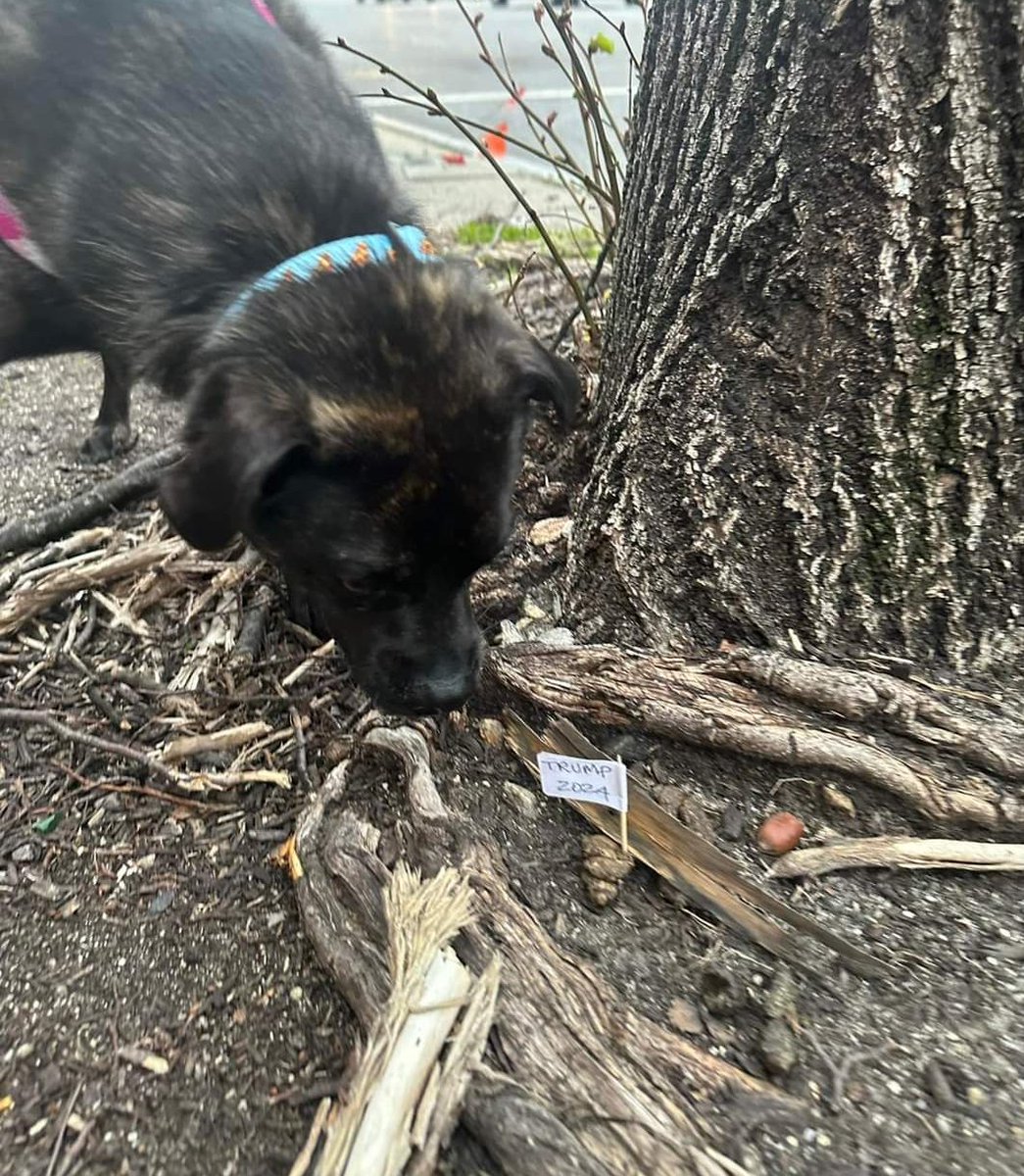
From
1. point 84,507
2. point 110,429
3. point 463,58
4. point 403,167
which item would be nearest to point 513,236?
point 403,167

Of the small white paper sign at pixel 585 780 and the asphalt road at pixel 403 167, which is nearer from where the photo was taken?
the small white paper sign at pixel 585 780

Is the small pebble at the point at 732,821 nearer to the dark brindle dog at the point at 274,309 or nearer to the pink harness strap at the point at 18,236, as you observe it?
the dark brindle dog at the point at 274,309

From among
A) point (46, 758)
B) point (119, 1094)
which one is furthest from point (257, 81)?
point (119, 1094)

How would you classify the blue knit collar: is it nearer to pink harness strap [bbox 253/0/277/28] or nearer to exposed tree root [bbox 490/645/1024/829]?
exposed tree root [bbox 490/645/1024/829]

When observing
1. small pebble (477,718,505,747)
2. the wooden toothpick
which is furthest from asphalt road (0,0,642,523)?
the wooden toothpick

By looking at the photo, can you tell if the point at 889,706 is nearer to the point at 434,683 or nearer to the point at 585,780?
the point at 585,780

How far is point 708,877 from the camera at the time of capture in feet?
6.47

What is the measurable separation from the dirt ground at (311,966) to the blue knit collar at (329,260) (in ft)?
3.30

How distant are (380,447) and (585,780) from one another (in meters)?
0.82

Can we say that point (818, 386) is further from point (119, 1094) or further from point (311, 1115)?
point (119, 1094)

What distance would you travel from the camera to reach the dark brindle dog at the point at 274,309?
2.14 m

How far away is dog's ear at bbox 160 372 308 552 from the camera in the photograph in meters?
2.03

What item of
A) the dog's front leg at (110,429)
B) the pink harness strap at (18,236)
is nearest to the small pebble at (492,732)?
the pink harness strap at (18,236)

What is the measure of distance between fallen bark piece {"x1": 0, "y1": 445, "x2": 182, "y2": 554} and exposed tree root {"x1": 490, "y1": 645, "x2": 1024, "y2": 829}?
1.71m
